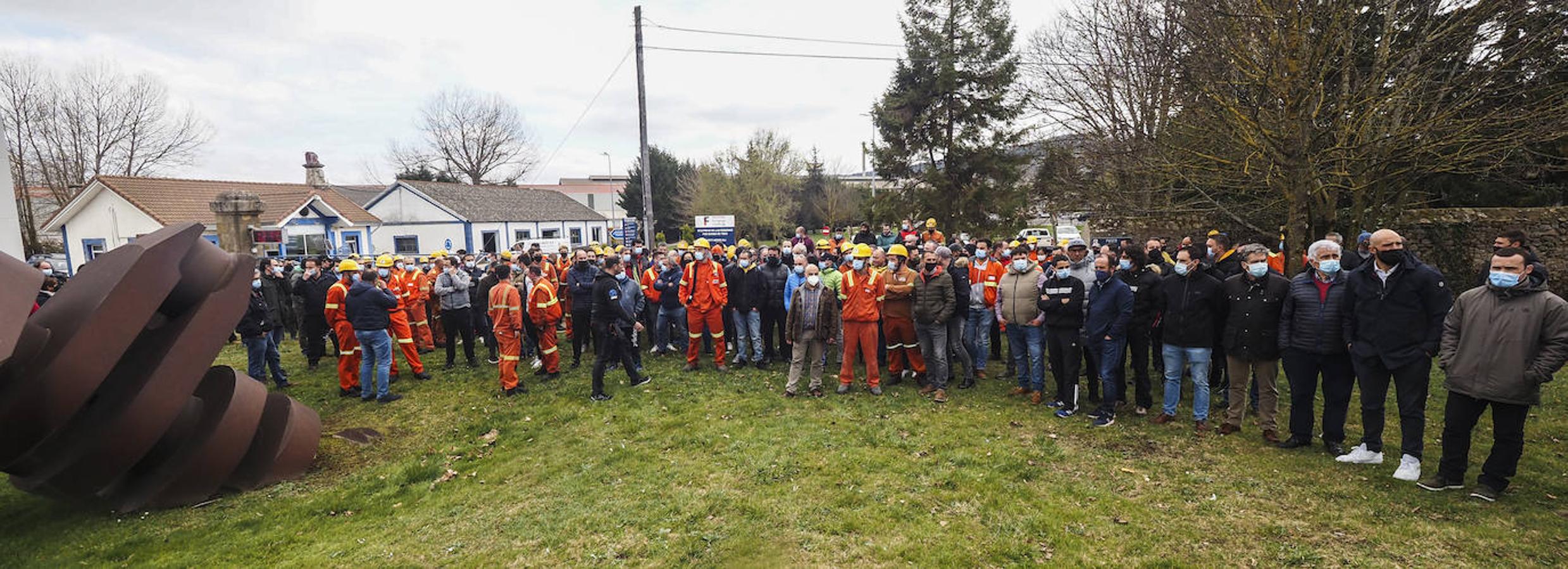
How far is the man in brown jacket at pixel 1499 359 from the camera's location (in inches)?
185

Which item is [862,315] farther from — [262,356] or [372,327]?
[262,356]

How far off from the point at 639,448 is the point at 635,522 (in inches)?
71.7

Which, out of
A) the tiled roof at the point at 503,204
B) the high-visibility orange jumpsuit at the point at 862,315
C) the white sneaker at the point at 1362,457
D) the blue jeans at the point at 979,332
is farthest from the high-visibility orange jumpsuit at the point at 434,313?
the tiled roof at the point at 503,204

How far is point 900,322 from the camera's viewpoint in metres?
8.85

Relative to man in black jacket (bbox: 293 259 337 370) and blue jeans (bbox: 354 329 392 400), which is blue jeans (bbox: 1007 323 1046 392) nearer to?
blue jeans (bbox: 354 329 392 400)

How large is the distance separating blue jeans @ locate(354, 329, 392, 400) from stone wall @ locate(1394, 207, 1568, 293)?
18377 mm

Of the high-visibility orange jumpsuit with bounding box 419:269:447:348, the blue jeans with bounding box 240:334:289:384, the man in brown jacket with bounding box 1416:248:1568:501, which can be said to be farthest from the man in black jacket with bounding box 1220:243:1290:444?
the blue jeans with bounding box 240:334:289:384

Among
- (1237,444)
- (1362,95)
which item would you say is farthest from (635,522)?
(1362,95)

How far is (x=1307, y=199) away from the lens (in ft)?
36.0

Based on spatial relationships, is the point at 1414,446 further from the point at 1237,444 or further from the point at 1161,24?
the point at 1161,24

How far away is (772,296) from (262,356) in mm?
7707

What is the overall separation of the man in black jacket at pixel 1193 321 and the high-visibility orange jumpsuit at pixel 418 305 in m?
10.6

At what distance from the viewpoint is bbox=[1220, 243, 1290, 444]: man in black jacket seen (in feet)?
20.9

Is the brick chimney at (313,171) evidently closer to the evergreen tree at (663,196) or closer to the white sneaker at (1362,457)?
the evergreen tree at (663,196)
